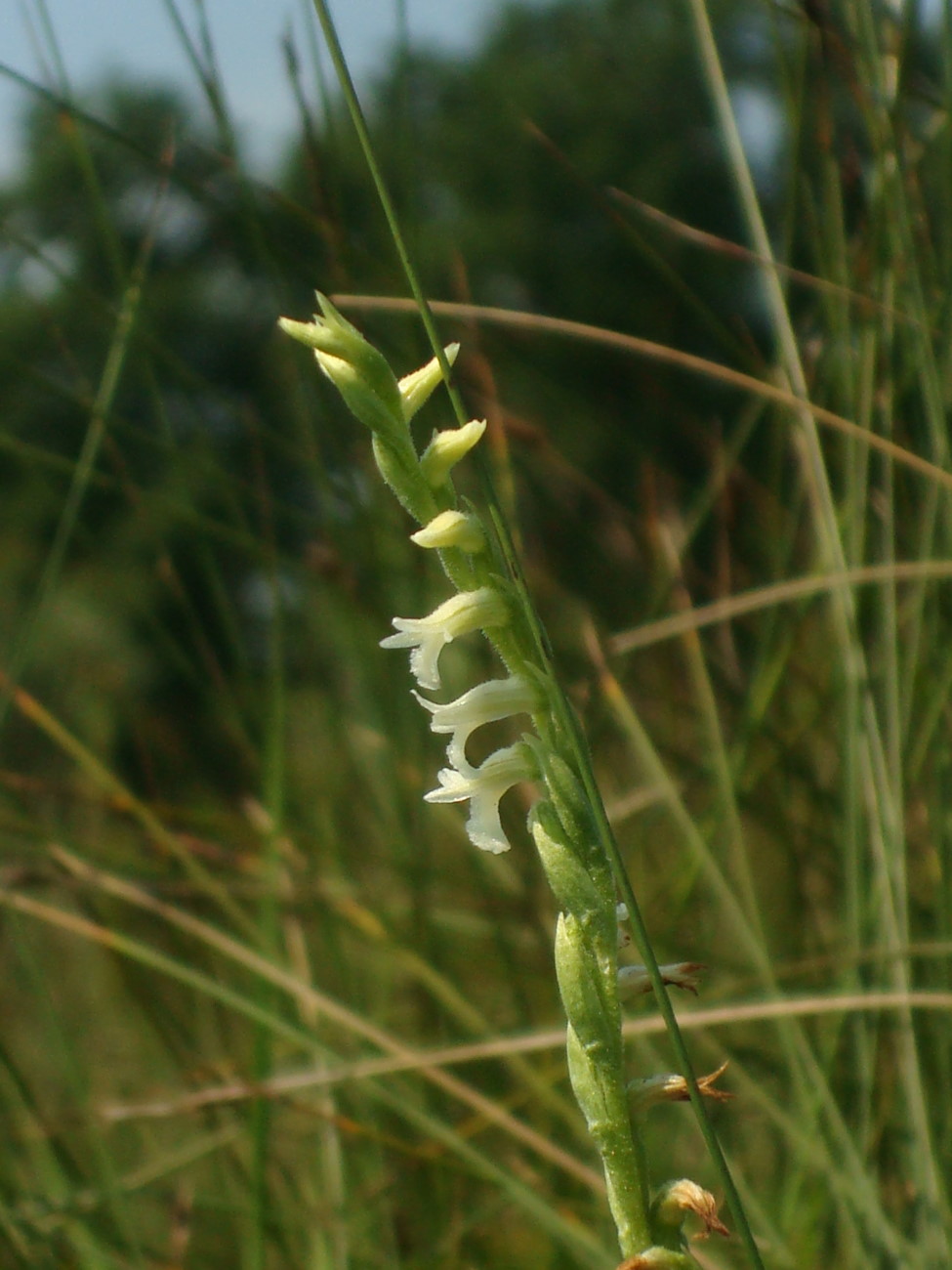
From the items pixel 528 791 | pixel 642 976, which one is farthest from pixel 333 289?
pixel 642 976

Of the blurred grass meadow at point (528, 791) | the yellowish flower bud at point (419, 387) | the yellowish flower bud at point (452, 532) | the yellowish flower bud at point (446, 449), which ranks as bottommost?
the blurred grass meadow at point (528, 791)

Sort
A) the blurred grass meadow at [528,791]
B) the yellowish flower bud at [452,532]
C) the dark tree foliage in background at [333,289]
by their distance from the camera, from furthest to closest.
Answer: the dark tree foliage in background at [333,289] → the blurred grass meadow at [528,791] → the yellowish flower bud at [452,532]

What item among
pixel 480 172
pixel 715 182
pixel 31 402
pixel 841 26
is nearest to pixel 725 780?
pixel 841 26

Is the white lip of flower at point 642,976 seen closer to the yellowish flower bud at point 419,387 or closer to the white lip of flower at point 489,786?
the white lip of flower at point 489,786

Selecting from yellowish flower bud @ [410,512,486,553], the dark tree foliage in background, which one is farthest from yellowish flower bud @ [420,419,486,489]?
the dark tree foliage in background

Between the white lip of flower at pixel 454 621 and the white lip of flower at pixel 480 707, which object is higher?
the white lip of flower at pixel 454 621

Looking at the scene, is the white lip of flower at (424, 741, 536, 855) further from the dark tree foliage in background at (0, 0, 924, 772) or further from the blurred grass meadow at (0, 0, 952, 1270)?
the dark tree foliage in background at (0, 0, 924, 772)

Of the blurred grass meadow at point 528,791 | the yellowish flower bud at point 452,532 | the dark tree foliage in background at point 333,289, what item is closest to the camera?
the yellowish flower bud at point 452,532

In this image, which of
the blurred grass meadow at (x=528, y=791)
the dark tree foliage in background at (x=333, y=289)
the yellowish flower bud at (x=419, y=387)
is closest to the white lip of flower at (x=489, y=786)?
the yellowish flower bud at (x=419, y=387)
